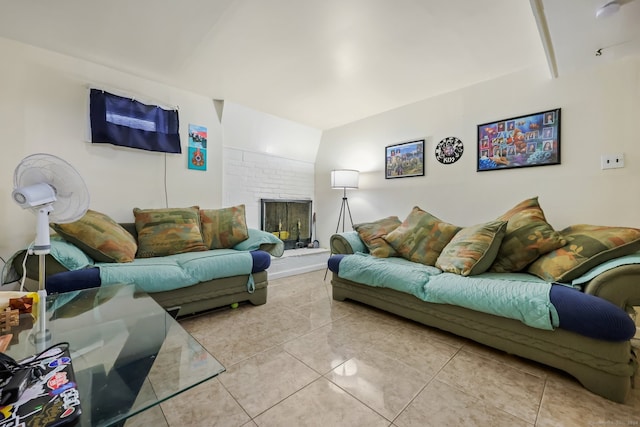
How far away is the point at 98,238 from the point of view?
1858mm

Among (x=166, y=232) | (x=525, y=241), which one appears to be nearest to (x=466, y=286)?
(x=525, y=241)

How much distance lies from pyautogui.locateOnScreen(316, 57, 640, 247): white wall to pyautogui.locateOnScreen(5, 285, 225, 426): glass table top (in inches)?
106

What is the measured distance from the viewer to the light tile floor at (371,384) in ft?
3.54

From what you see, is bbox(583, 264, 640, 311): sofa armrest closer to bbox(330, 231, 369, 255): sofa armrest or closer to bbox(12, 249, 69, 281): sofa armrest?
bbox(330, 231, 369, 255): sofa armrest

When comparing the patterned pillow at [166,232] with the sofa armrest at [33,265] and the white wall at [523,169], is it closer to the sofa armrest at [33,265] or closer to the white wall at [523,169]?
the sofa armrest at [33,265]

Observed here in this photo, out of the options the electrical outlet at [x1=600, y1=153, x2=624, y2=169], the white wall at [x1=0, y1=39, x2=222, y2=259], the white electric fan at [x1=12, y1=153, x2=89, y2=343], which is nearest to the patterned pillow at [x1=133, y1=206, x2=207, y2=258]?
the white wall at [x1=0, y1=39, x2=222, y2=259]

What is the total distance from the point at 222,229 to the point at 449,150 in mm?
2564

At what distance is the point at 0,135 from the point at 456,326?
3.68 m

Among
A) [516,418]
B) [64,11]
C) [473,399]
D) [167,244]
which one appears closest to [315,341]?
[473,399]

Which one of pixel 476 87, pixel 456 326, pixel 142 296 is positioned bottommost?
pixel 456 326

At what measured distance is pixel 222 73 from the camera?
2.47 m

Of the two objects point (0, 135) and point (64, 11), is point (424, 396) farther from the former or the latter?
point (0, 135)

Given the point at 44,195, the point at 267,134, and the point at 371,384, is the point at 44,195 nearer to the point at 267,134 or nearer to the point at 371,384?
the point at 371,384

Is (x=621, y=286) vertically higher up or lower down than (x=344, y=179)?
lower down
